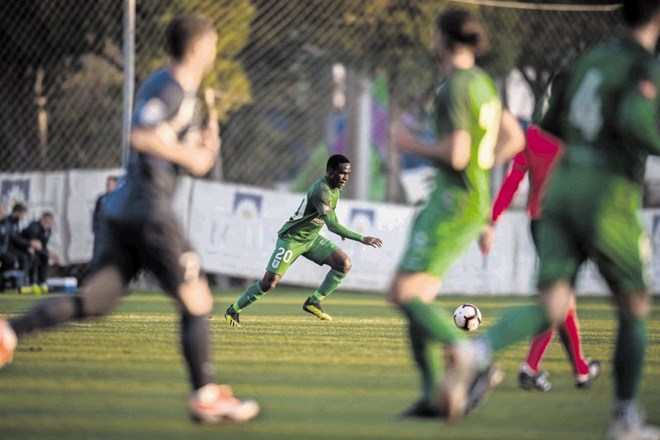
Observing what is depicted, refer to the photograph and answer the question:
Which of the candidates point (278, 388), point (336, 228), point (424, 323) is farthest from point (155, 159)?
point (336, 228)

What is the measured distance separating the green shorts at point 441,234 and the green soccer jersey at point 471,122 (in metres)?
0.06

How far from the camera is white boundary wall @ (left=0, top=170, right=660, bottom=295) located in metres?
26.1

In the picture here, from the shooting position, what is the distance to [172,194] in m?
7.69

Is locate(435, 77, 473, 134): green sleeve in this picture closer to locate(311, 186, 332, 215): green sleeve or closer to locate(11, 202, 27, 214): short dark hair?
locate(311, 186, 332, 215): green sleeve

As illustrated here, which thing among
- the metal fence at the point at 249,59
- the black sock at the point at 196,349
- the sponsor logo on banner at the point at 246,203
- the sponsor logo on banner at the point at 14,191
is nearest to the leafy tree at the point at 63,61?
the metal fence at the point at 249,59

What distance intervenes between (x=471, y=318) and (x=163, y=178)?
22.8ft

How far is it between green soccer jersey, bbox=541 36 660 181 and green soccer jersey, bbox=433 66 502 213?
60 cm

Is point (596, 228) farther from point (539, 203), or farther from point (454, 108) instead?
point (539, 203)

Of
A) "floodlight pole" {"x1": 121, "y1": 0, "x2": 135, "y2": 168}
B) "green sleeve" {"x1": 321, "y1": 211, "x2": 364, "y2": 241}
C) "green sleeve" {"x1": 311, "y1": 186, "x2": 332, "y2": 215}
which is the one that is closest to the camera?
"green sleeve" {"x1": 321, "y1": 211, "x2": 364, "y2": 241}

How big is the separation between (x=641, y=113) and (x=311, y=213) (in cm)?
892

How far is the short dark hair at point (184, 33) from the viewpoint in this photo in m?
7.44

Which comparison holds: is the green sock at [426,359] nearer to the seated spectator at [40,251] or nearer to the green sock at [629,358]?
the green sock at [629,358]

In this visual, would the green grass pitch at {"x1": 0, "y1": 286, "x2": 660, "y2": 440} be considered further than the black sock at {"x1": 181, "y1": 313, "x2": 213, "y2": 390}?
No

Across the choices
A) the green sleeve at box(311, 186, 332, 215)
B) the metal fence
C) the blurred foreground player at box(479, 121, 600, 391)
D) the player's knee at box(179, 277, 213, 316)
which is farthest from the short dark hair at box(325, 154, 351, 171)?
the metal fence
